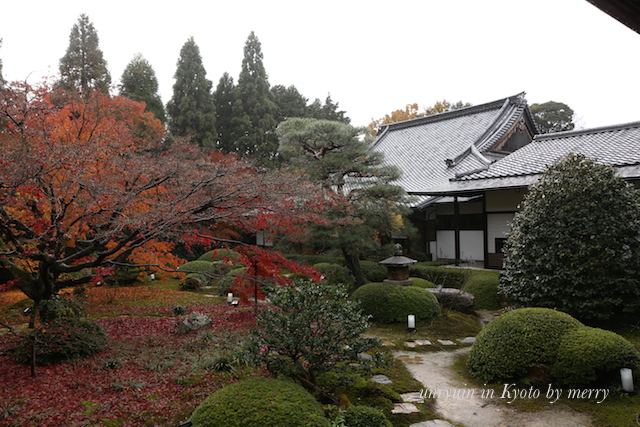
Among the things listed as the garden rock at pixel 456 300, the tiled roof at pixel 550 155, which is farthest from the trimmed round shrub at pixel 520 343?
the tiled roof at pixel 550 155

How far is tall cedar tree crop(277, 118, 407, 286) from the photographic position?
1128 cm

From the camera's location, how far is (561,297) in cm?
761

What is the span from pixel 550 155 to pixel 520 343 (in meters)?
9.44

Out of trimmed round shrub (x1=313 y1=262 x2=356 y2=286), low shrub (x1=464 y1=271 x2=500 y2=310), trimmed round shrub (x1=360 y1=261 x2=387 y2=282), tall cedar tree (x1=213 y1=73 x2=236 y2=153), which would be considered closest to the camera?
low shrub (x1=464 y1=271 x2=500 y2=310)

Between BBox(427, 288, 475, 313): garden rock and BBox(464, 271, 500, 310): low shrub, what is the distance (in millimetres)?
824

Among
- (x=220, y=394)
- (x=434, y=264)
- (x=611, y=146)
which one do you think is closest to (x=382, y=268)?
(x=434, y=264)

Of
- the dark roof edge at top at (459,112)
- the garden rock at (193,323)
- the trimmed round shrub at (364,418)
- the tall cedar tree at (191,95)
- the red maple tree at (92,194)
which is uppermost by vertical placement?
the tall cedar tree at (191,95)

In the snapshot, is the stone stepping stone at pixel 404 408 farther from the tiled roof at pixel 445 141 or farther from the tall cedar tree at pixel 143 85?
the tall cedar tree at pixel 143 85

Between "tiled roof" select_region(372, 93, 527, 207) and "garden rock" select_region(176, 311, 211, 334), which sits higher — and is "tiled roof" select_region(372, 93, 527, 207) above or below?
above

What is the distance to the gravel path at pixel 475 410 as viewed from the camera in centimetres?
471

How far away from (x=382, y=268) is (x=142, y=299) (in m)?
7.92

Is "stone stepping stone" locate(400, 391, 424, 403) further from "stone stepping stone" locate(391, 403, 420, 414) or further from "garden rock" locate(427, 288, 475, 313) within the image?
"garden rock" locate(427, 288, 475, 313)

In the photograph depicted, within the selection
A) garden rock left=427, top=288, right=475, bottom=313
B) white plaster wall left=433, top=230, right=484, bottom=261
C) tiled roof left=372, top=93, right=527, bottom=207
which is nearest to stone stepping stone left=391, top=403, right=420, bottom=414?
garden rock left=427, top=288, right=475, bottom=313

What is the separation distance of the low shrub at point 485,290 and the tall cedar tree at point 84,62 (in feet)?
66.6
